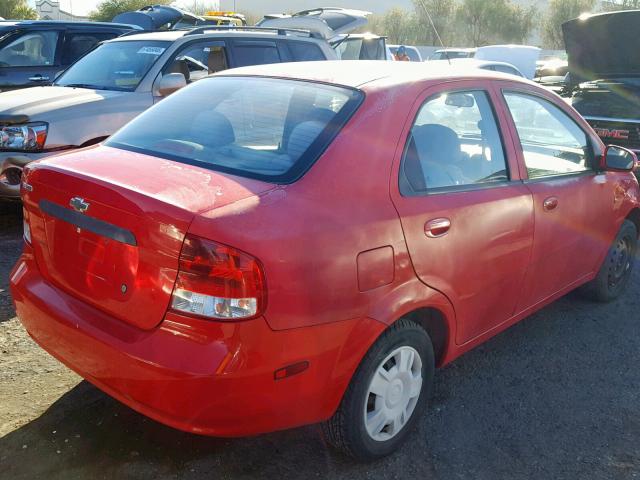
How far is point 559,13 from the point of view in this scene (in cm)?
5078

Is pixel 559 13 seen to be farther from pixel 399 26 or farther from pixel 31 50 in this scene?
pixel 31 50

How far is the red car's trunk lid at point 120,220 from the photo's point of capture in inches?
89.3

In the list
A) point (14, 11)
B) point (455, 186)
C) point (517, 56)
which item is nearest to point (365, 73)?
point (455, 186)

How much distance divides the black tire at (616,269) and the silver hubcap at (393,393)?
7.46 feet

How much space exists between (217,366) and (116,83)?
4.70m

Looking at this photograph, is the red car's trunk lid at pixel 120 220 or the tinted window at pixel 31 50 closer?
the red car's trunk lid at pixel 120 220

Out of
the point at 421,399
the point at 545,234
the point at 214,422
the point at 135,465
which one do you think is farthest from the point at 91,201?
the point at 545,234

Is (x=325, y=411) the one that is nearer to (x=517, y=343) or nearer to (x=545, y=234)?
(x=545, y=234)

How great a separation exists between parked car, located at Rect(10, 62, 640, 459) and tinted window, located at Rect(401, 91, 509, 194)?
0.03 feet

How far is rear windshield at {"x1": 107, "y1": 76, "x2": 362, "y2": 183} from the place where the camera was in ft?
8.61

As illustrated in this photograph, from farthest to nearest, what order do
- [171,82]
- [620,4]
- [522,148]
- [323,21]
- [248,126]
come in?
1. [620,4]
2. [323,21]
3. [171,82]
4. [522,148]
5. [248,126]

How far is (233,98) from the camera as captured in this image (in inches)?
126

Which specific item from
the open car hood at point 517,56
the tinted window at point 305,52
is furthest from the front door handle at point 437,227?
the open car hood at point 517,56

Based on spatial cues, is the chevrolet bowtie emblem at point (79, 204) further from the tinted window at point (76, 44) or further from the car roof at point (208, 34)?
the tinted window at point (76, 44)
